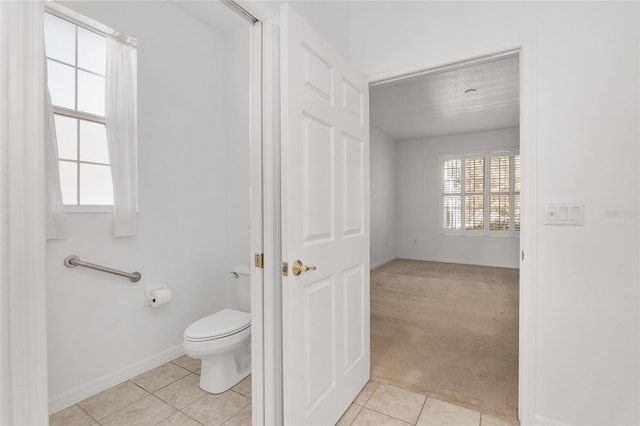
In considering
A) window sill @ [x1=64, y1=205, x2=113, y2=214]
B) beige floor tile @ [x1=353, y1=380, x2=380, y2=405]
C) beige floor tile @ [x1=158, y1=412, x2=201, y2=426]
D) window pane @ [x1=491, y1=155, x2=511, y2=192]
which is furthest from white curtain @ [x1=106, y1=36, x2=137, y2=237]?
window pane @ [x1=491, y1=155, x2=511, y2=192]

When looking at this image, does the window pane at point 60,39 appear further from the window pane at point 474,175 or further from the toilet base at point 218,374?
the window pane at point 474,175

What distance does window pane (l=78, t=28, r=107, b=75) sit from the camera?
6.73 ft

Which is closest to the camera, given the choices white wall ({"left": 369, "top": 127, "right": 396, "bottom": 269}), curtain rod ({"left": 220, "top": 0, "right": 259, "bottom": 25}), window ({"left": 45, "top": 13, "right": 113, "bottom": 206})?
curtain rod ({"left": 220, "top": 0, "right": 259, "bottom": 25})

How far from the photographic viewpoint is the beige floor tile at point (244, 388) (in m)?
2.04

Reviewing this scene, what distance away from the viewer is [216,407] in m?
1.89

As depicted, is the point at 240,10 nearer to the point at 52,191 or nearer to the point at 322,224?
the point at 322,224

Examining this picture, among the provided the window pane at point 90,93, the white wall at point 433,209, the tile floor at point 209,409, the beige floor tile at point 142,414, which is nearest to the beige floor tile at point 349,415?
the tile floor at point 209,409

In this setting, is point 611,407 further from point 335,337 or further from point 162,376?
point 162,376

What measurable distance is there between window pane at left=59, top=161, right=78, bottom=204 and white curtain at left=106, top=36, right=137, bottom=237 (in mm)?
214

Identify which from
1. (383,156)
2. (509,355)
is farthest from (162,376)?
(383,156)

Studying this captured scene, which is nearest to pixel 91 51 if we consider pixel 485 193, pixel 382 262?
pixel 382 262

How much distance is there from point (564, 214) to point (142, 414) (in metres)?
2.52

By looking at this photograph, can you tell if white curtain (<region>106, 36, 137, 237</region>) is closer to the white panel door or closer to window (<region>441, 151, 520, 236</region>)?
the white panel door

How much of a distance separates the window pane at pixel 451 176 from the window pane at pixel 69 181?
649 cm
